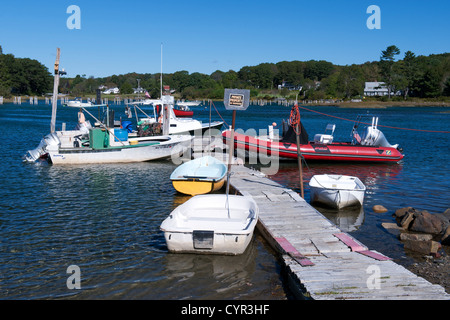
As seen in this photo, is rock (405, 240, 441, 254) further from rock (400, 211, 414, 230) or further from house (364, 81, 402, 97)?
house (364, 81, 402, 97)

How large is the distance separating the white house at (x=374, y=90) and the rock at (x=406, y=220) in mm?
147737

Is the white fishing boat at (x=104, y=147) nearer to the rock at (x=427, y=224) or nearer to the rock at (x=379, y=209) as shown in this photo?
the rock at (x=379, y=209)

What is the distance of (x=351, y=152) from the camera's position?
830 inches

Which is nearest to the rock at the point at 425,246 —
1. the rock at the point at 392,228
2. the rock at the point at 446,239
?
the rock at the point at 446,239

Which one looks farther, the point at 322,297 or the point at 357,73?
the point at 357,73

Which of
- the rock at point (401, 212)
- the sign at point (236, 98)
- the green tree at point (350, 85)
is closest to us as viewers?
the sign at point (236, 98)

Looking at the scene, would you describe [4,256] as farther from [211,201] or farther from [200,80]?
[200,80]

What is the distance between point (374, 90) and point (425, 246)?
155 metres

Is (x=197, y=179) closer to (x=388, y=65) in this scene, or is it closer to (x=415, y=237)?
(x=415, y=237)

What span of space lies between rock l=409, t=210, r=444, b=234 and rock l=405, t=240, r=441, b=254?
1246mm

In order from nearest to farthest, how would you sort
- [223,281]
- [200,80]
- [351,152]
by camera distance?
[223,281], [351,152], [200,80]

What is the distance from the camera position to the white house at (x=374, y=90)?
14923 cm
